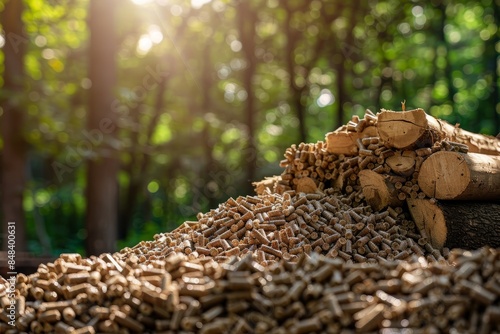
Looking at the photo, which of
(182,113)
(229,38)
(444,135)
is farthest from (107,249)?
(229,38)

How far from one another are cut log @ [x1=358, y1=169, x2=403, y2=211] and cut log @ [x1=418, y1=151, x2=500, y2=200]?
32 cm

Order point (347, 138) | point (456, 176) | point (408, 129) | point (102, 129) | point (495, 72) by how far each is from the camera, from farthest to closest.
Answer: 1. point (495, 72)
2. point (102, 129)
3. point (347, 138)
4. point (408, 129)
5. point (456, 176)

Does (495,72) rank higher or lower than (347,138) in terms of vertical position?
higher

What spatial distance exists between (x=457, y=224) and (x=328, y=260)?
2562 mm

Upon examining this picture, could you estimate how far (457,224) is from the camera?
556cm

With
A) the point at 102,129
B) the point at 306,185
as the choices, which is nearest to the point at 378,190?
the point at 306,185

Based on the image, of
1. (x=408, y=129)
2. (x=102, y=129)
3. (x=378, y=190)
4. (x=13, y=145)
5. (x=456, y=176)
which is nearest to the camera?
(x=456, y=176)

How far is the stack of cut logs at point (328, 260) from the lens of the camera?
3166 mm

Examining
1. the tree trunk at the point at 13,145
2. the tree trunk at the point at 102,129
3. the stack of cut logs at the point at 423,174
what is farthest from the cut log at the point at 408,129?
the tree trunk at the point at 13,145

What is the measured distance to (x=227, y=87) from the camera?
21.7 metres

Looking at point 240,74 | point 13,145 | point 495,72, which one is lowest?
point 13,145

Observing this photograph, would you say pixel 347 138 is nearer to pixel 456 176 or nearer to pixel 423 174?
pixel 423 174

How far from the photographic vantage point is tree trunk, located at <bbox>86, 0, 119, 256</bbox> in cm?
1023

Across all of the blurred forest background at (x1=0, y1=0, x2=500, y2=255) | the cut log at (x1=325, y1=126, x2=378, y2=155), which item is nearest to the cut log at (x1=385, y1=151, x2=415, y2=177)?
the cut log at (x1=325, y1=126, x2=378, y2=155)
